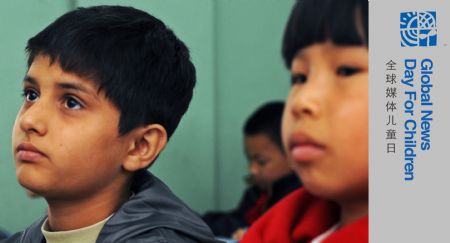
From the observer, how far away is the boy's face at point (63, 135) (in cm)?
86

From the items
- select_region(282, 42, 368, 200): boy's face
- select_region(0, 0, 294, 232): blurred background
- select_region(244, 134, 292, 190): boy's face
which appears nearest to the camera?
select_region(282, 42, 368, 200): boy's face

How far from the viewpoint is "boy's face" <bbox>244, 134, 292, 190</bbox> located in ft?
6.07

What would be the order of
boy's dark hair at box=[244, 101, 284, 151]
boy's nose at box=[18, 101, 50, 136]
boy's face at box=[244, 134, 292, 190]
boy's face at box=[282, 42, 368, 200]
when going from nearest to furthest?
boy's face at box=[282, 42, 368, 200], boy's nose at box=[18, 101, 50, 136], boy's dark hair at box=[244, 101, 284, 151], boy's face at box=[244, 134, 292, 190]

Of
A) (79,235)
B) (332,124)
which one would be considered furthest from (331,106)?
(79,235)

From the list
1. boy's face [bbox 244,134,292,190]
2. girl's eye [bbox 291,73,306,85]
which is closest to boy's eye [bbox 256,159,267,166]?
boy's face [bbox 244,134,292,190]

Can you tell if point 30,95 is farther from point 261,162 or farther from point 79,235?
point 261,162

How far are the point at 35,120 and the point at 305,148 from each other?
0.43 m

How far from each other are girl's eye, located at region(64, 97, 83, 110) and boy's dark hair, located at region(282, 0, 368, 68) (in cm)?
38

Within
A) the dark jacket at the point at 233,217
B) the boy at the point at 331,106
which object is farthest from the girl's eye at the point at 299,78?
the dark jacket at the point at 233,217

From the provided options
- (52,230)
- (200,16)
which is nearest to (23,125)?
(52,230)

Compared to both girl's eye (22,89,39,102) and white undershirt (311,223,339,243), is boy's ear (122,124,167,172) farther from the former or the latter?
white undershirt (311,223,339,243)
